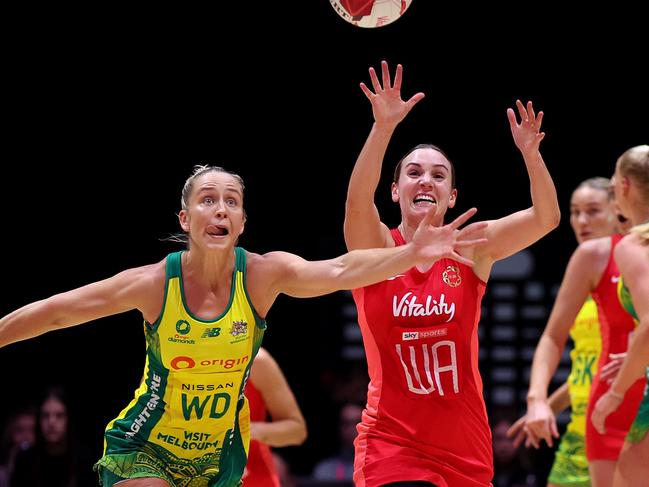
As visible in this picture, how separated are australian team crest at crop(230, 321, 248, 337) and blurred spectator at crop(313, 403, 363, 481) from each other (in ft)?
12.0

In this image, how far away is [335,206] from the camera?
808 cm

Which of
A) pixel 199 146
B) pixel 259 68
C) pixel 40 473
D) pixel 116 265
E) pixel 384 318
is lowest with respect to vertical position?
pixel 40 473

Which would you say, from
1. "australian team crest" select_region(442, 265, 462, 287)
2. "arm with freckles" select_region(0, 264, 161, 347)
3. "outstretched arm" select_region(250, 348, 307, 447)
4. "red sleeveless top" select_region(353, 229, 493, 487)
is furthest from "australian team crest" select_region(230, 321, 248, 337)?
"outstretched arm" select_region(250, 348, 307, 447)

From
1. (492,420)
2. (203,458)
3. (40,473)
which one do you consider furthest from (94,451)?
(203,458)

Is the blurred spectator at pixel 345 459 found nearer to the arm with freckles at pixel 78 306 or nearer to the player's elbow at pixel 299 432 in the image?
the player's elbow at pixel 299 432

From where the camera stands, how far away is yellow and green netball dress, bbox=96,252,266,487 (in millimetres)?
3662

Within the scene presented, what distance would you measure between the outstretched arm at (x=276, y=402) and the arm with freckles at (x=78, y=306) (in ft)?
3.90

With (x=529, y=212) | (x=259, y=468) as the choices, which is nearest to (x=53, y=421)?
(x=259, y=468)

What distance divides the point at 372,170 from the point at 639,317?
1083 mm

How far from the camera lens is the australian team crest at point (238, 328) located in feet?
12.1

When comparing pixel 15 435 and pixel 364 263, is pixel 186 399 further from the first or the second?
pixel 15 435

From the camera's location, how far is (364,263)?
3.53m

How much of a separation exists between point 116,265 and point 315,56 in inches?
84.1

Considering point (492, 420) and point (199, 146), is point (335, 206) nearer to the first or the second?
point (199, 146)
